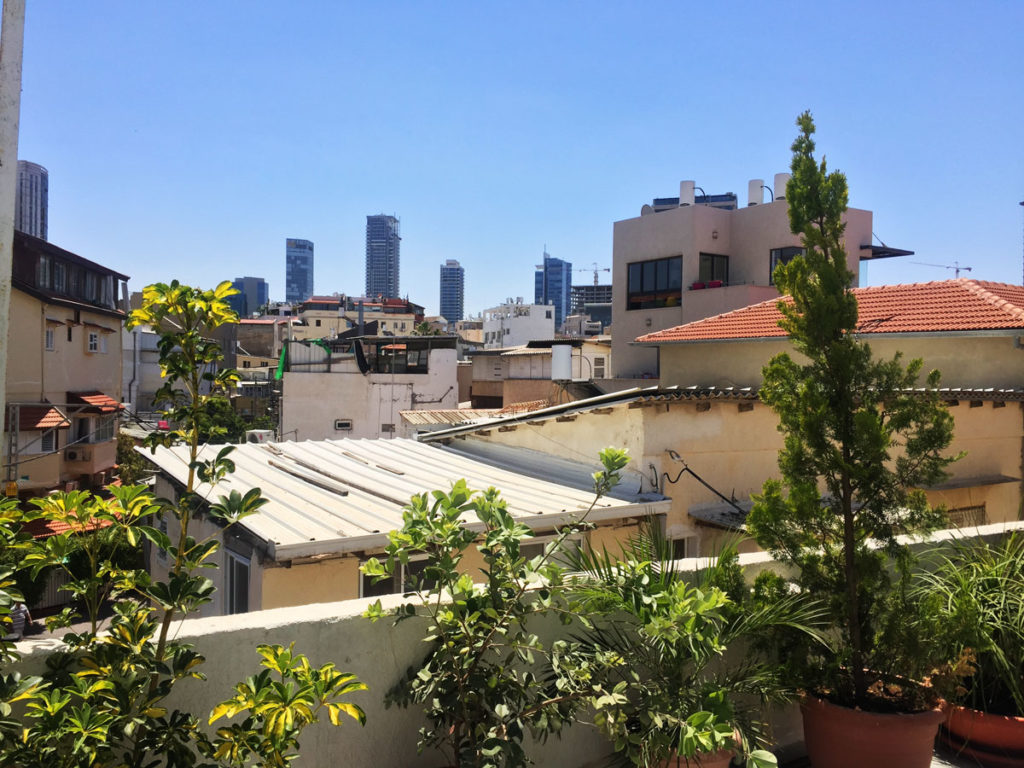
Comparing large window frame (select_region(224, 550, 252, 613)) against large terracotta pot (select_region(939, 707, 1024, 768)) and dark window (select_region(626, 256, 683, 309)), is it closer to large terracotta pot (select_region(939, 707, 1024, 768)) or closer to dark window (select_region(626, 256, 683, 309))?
large terracotta pot (select_region(939, 707, 1024, 768))

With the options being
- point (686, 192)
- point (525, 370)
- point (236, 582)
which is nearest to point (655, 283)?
point (686, 192)

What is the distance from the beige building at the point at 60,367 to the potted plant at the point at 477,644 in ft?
74.1

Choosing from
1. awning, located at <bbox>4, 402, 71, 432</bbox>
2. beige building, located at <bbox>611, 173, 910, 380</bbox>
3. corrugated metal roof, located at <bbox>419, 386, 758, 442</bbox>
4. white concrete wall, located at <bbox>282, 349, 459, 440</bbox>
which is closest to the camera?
corrugated metal roof, located at <bbox>419, 386, 758, 442</bbox>

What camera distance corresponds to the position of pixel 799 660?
13.5 feet

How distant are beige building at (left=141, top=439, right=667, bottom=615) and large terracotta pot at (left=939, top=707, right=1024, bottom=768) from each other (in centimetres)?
308

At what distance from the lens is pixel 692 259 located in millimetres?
27594

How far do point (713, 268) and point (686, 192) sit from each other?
451 centimetres

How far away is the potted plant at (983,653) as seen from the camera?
161 inches

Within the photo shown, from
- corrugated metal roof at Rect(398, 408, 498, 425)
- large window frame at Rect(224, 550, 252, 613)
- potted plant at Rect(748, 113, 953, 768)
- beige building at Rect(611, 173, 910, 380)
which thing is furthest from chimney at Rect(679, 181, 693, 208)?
potted plant at Rect(748, 113, 953, 768)

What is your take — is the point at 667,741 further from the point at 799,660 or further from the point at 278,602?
the point at 278,602

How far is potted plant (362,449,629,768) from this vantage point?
302 cm

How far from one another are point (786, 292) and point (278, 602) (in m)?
5.57

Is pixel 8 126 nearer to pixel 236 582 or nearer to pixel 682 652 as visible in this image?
pixel 682 652

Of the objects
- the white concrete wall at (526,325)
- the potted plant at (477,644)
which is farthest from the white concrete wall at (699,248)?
the white concrete wall at (526,325)
